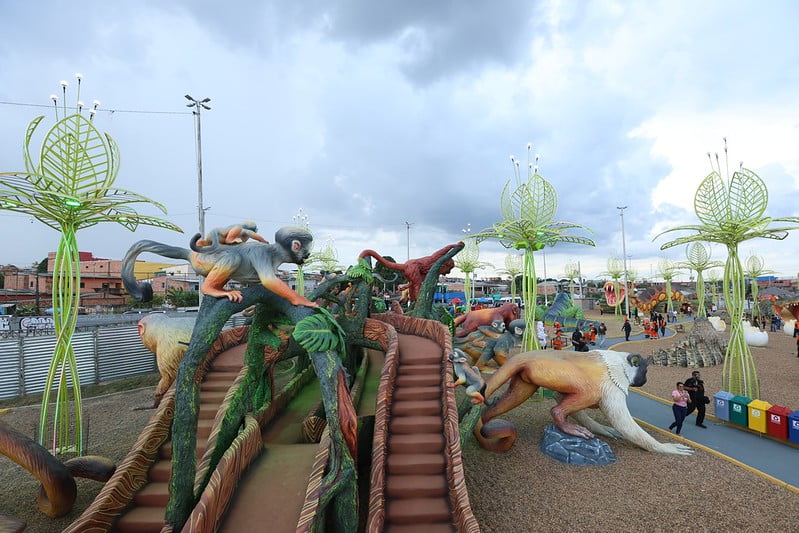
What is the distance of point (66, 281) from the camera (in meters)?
6.15

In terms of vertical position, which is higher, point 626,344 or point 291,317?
point 291,317

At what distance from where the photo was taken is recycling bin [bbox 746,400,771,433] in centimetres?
666

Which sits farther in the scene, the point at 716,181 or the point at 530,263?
the point at 530,263

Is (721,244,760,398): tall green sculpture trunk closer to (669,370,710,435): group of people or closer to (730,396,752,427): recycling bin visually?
(730,396,752,427): recycling bin

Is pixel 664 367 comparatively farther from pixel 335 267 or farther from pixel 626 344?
pixel 335 267

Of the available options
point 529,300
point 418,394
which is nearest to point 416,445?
point 418,394

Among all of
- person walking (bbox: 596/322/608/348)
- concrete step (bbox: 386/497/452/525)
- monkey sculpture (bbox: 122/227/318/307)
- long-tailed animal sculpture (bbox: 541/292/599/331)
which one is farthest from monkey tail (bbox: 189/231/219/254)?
long-tailed animal sculpture (bbox: 541/292/599/331)

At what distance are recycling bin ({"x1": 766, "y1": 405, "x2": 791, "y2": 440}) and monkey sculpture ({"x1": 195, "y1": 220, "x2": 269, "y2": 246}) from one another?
8741mm

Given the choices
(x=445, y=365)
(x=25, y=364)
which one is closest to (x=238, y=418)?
(x=445, y=365)

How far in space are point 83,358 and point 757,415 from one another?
52.9ft

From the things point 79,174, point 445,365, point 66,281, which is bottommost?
point 445,365

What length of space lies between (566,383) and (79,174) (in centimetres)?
882

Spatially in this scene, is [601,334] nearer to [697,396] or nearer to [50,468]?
[697,396]

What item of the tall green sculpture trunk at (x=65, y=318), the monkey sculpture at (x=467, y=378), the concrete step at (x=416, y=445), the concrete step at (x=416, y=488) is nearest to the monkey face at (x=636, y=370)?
the monkey sculpture at (x=467, y=378)
